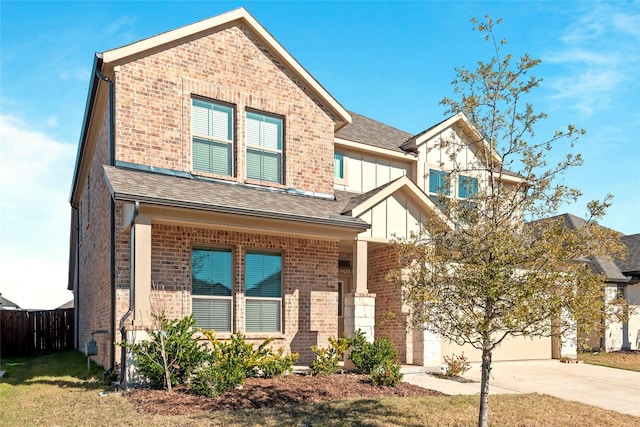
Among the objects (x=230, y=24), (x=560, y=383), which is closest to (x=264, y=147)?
(x=230, y=24)

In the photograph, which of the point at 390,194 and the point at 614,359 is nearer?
the point at 390,194

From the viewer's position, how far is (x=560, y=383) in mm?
12266

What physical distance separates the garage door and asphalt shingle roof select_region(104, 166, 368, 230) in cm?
551

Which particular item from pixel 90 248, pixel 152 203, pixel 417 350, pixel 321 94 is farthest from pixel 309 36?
pixel 90 248

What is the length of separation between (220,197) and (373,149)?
6.64 metres

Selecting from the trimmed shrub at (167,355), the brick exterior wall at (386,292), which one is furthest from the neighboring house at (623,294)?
the trimmed shrub at (167,355)

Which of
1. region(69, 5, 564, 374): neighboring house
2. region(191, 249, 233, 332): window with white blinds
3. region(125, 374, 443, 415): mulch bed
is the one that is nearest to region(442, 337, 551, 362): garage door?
region(69, 5, 564, 374): neighboring house

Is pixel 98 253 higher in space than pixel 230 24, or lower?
lower

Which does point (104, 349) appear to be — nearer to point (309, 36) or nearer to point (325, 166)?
point (325, 166)

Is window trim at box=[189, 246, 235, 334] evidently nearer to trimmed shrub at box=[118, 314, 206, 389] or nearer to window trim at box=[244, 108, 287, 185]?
trimmed shrub at box=[118, 314, 206, 389]

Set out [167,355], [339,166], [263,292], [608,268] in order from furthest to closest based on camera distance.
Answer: [608,268] → [339,166] → [263,292] → [167,355]

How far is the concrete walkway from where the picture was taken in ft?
34.1

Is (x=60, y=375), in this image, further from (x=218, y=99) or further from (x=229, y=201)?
(x=218, y=99)

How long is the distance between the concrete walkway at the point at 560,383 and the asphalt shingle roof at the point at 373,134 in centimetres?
697
